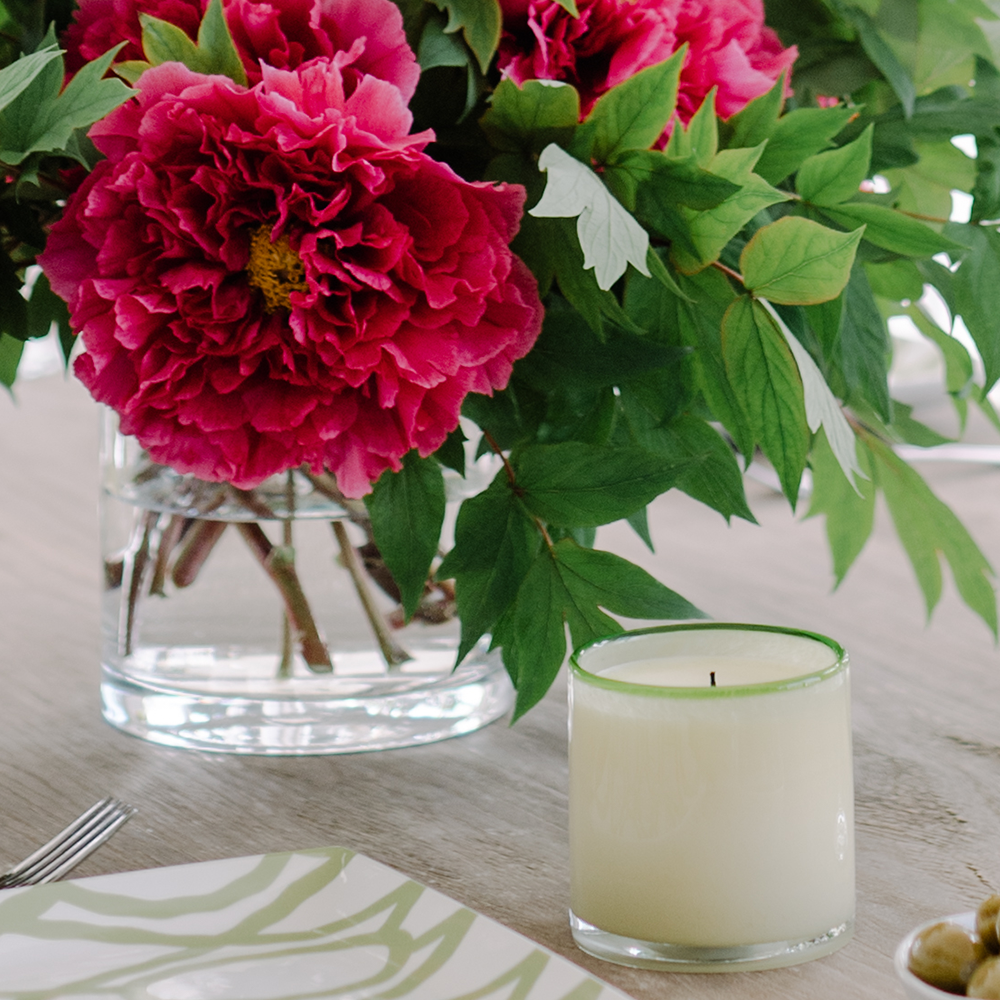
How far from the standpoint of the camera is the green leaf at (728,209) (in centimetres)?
35

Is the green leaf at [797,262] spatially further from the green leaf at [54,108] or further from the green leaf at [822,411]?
the green leaf at [54,108]

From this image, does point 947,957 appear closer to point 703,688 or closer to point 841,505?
point 703,688

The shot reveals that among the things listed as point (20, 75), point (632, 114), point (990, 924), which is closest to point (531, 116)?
point (632, 114)

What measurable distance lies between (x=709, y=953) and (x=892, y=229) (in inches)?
7.8

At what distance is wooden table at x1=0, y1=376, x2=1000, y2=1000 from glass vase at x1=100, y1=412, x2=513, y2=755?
1 cm

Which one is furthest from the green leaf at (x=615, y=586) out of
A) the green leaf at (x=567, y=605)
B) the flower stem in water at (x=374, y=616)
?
the flower stem in water at (x=374, y=616)

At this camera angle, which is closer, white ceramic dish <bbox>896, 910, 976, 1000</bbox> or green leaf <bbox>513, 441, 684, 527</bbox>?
white ceramic dish <bbox>896, 910, 976, 1000</bbox>

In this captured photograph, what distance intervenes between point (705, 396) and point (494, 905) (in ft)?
0.51

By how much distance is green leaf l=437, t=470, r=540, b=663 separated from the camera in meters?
0.41

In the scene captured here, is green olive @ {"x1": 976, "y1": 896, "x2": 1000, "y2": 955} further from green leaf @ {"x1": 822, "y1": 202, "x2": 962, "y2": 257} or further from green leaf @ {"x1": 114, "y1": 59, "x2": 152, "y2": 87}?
green leaf @ {"x1": 114, "y1": 59, "x2": 152, "y2": 87}

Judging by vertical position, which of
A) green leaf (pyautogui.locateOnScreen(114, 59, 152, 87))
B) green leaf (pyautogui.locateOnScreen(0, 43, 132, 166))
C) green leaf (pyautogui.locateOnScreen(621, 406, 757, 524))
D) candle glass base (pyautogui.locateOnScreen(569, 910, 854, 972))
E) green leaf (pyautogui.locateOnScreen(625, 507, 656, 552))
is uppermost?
green leaf (pyautogui.locateOnScreen(114, 59, 152, 87))

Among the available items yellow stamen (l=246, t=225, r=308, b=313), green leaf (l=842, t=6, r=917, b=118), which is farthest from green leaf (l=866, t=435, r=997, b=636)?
yellow stamen (l=246, t=225, r=308, b=313)

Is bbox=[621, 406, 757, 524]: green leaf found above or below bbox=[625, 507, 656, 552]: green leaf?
above

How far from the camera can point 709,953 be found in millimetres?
340
